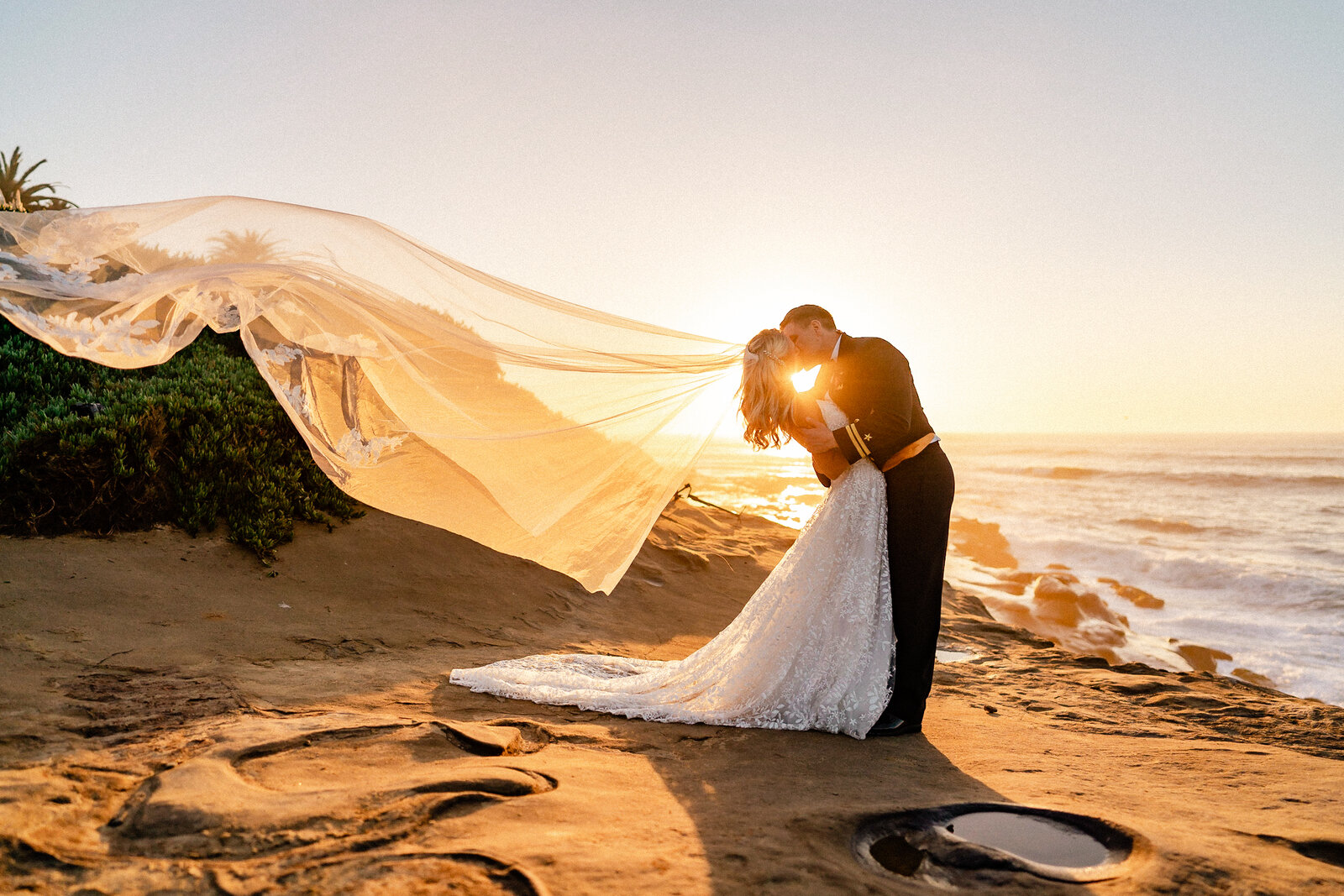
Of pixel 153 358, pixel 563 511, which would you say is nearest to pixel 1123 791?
pixel 563 511

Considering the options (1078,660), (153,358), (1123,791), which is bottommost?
(1078,660)

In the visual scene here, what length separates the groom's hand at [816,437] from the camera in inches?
169

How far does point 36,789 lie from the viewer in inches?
98.7

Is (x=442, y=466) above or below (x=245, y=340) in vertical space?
below

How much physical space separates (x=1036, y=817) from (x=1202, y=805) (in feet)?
2.68

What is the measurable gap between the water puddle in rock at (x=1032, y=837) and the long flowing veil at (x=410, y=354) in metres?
2.45


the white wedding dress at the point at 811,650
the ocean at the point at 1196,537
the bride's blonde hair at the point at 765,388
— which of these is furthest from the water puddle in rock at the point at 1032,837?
the ocean at the point at 1196,537

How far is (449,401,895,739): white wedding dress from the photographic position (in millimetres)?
4113

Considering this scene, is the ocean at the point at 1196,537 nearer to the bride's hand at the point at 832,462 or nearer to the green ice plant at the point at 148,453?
the bride's hand at the point at 832,462

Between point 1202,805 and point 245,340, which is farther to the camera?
point 245,340

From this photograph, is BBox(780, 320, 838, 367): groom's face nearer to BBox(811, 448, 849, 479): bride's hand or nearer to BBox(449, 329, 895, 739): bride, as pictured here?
BBox(449, 329, 895, 739): bride

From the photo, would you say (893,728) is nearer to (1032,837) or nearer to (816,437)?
(1032,837)

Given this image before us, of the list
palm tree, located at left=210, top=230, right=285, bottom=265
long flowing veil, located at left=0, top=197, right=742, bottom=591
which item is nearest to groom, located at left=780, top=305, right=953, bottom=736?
long flowing veil, located at left=0, top=197, right=742, bottom=591

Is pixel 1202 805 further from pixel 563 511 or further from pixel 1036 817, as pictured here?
pixel 563 511
